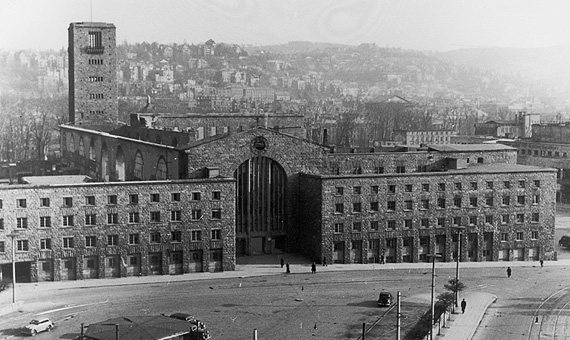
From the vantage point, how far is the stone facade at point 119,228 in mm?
65188

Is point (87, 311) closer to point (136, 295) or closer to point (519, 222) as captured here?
point (136, 295)

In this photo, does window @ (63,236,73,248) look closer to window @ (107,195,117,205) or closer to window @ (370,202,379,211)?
window @ (107,195,117,205)

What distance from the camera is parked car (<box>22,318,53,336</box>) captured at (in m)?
48.9

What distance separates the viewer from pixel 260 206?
79.2 m

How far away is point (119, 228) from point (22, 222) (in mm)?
8000

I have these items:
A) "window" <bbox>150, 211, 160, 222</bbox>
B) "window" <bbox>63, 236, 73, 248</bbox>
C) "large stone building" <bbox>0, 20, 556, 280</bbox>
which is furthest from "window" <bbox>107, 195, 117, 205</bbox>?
"window" <bbox>63, 236, 73, 248</bbox>

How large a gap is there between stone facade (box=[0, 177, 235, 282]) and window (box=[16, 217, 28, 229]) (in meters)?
0.08

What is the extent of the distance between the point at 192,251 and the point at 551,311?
30.8 metres

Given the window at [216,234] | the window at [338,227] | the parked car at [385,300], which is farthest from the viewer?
the window at [338,227]

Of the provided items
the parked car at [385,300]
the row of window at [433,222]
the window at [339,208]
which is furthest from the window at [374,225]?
the parked car at [385,300]

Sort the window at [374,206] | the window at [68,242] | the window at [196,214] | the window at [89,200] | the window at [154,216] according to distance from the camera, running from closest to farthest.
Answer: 1. the window at [68,242]
2. the window at [89,200]
3. the window at [154,216]
4. the window at [196,214]
5. the window at [374,206]

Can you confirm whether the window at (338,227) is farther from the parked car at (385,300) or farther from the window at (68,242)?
the window at (68,242)

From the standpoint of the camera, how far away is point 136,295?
200 ft

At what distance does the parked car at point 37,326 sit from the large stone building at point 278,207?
16170 millimetres
